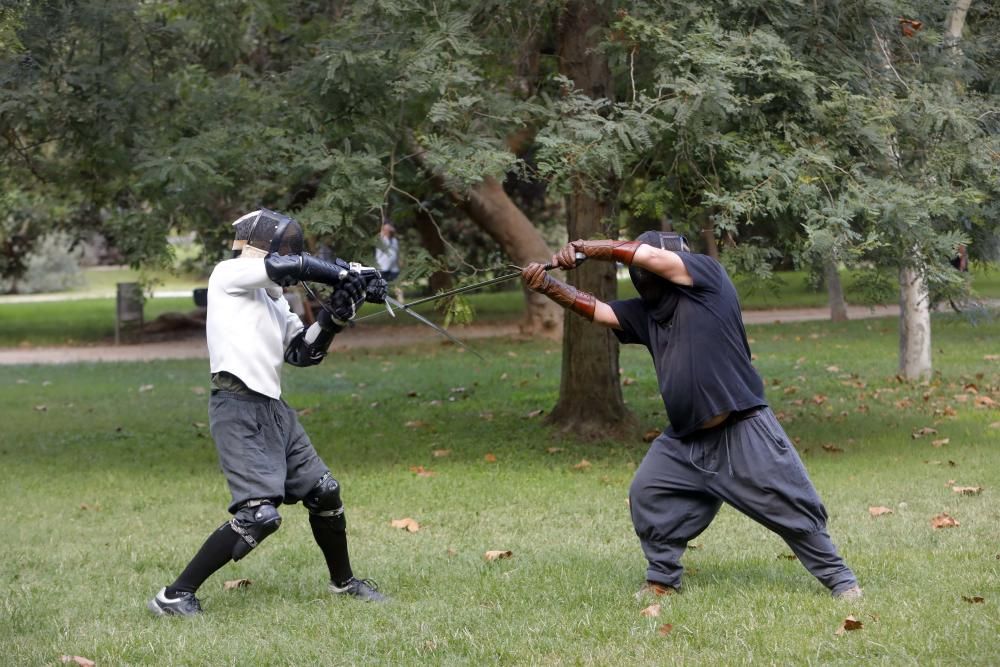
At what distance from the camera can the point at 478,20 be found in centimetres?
1056

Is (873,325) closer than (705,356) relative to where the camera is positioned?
No

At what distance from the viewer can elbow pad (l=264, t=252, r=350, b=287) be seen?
19.4ft

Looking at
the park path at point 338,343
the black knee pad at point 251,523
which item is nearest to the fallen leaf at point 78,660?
the black knee pad at point 251,523

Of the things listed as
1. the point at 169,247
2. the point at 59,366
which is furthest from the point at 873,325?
the point at 169,247

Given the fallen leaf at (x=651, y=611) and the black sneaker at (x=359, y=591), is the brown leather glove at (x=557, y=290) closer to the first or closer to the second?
the fallen leaf at (x=651, y=611)

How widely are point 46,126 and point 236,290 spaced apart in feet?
19.7

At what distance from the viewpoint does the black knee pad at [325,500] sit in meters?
6.37

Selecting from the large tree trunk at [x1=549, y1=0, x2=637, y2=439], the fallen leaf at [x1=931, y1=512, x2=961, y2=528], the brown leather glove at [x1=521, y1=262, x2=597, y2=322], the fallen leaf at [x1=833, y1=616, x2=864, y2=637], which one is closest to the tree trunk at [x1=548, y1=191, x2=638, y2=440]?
the large tree trunk at [x1=549, y1=0, x2=637, y2=439]

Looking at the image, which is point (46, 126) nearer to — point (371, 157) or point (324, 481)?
point (371, 157)

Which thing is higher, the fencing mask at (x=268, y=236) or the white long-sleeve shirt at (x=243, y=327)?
the fencing mask at (x=268, y=236)

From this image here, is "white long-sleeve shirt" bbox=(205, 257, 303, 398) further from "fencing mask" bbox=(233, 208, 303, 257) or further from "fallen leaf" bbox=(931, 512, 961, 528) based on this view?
"fallen leaf" bbox=(931, 512, 961, 528)

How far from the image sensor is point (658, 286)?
6152 mm

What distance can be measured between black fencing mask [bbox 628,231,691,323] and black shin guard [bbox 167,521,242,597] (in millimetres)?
2166

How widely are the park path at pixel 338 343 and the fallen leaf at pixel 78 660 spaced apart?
1521cm
